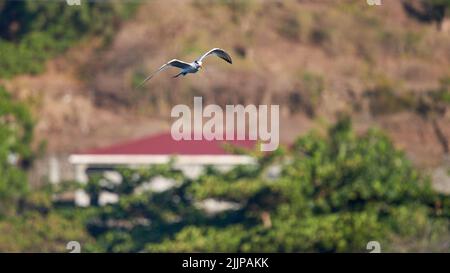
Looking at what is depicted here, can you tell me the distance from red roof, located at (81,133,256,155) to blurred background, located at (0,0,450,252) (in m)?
0.06

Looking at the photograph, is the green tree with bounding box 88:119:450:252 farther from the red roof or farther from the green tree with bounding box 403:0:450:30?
the green tree with bounding box 403:0:450:30

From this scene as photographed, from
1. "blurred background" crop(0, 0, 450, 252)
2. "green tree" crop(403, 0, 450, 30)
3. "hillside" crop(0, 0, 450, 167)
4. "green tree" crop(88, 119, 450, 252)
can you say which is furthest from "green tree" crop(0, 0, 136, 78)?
"green tree" crop(88, 119, 450, 252)

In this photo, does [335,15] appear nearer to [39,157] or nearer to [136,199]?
[39,157]

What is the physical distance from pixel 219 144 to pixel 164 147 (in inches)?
108

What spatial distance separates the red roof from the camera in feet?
121

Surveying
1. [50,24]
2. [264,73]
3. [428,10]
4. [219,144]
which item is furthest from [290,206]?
[428,10]

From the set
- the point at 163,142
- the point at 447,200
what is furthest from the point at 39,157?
the point at 447,200

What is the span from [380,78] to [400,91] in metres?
1.04

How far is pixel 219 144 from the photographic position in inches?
1378

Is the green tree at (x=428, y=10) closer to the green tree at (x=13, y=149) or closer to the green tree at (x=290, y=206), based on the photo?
the green tree at (x=13, y=149)

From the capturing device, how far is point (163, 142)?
37875 mm

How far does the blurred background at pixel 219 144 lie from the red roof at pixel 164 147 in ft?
0.21

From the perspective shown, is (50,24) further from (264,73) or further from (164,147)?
(164,147)

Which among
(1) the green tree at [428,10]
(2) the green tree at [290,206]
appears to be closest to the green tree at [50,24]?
(1) the green tree at [428,10]
